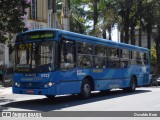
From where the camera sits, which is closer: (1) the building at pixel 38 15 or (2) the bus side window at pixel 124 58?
(2) the bus side window at pixel 124 58

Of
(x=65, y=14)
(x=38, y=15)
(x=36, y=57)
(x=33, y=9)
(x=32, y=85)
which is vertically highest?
(x=65, y=14)

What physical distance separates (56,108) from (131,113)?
299cm

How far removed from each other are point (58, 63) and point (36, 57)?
0.98m

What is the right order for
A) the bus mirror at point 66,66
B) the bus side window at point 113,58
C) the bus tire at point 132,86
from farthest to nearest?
the bus tire at point 132,86, the bus side window at point 113,58, the bus mirror at point 66,66

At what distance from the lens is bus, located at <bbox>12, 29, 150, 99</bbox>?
15.1 meters

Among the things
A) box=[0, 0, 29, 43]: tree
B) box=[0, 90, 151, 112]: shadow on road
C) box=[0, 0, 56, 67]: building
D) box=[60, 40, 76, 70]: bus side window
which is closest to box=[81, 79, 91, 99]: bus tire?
box=[0, 90, 151, 112]: shadow on road

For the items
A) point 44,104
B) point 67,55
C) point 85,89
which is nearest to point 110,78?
point 85,89

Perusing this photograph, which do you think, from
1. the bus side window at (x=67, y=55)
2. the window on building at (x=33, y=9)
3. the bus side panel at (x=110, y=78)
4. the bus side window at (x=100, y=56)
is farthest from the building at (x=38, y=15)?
the bus side window at (x=67, y=55)

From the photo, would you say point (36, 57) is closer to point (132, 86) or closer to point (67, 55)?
point (67, 55)

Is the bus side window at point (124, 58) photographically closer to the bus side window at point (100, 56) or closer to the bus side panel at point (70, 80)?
the bus side window at point (100, 56)

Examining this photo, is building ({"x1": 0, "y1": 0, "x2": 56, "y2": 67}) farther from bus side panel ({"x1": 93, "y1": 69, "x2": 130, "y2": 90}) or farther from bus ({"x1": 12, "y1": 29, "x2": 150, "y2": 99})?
bus ({"x1": 12, "y1": 29, "x2": 150, "y2": 99})

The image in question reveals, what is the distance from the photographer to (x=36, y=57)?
15.4 meters

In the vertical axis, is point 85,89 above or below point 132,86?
above

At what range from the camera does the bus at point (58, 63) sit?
15.1 meters
